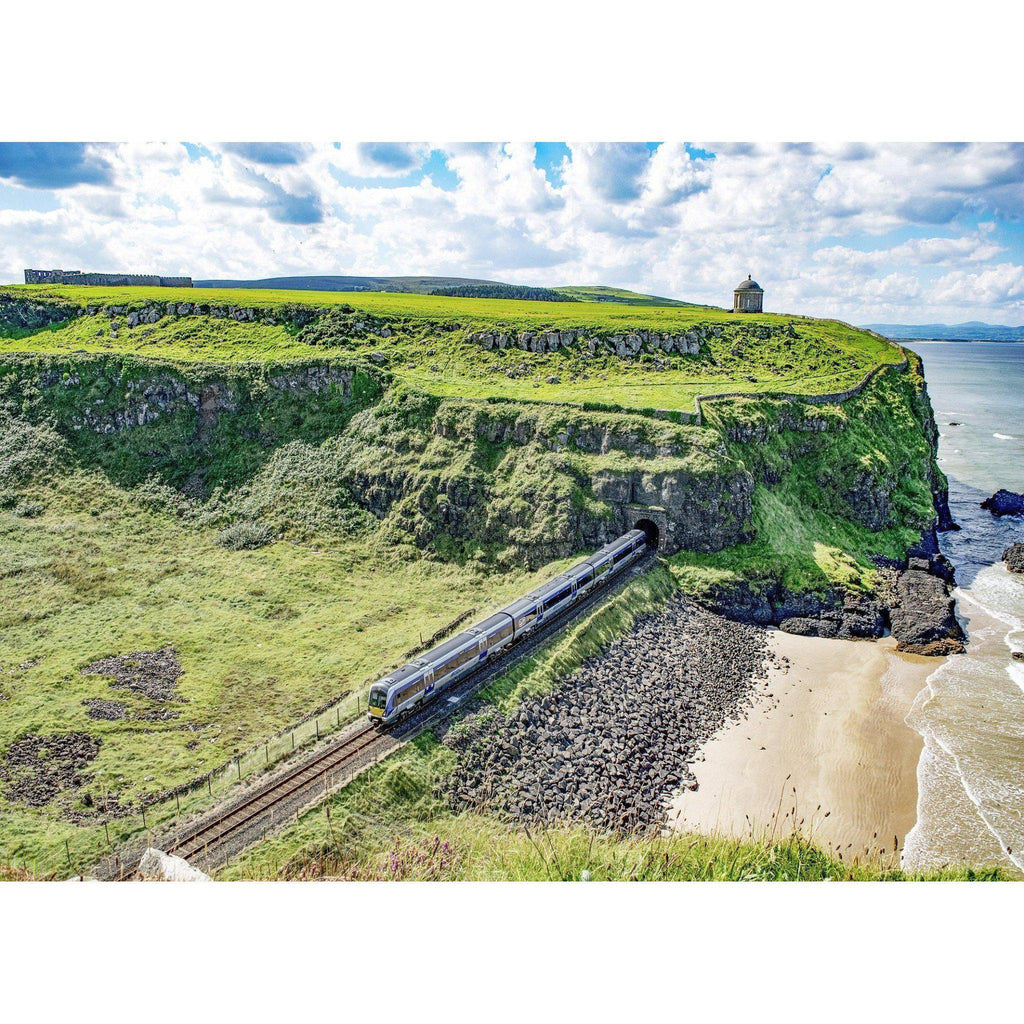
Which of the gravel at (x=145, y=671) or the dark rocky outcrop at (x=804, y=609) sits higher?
the dark rocky outcrop at (x=804, y=609)

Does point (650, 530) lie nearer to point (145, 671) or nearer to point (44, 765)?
point (145, 671)

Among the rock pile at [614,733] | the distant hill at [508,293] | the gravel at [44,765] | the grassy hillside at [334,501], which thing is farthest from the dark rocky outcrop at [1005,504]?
the gravel at [44,765]

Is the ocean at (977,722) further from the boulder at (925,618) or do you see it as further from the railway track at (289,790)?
the railway track at (289,790)

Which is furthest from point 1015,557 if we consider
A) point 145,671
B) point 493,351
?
point 145,671

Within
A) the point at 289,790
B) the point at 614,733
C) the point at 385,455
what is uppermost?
the point at 385,455

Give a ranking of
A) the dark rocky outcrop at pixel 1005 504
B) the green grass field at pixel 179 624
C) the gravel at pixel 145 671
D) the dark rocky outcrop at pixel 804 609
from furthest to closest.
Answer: the dark rocky outcrop at pixel 1005 504
the dark rocky outcrop at pixel 804 609
the gravel at pixel 145 671
the green grass field at pixel 179 624

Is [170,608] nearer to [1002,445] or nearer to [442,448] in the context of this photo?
[442,448]
